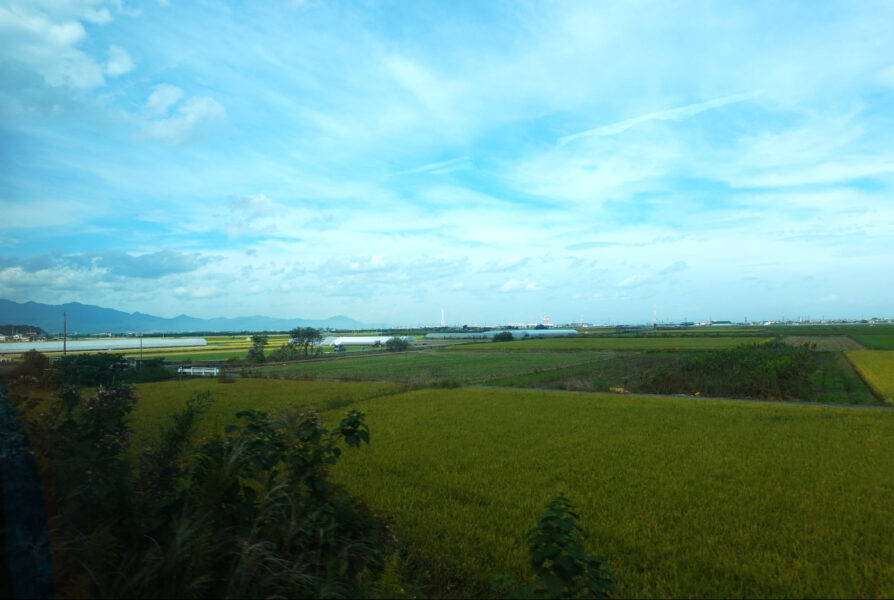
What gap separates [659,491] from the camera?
8.21 meters

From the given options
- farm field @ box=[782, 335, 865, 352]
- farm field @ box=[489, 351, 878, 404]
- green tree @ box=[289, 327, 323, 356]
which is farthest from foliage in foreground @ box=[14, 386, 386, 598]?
green tree @ box=[289, 327, 323, 356]

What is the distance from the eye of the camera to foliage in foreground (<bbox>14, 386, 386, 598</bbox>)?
3365 millimetres

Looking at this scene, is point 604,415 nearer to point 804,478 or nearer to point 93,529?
point 804,478

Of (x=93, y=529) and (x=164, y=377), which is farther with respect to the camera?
(x=164, y=377)

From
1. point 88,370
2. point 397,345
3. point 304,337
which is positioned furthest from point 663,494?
point 397,345

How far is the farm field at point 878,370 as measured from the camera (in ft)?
74.3

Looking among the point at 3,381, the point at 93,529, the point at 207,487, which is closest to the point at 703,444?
the point at 207,487

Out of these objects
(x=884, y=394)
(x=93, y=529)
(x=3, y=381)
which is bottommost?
(x=884, y=394)

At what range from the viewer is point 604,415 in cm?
1645

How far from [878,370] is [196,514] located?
3905 centimetres

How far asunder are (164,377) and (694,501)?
3240 centimetres

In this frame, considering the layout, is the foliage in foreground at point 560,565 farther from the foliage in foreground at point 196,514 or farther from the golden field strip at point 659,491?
the golden field strip at point 659,491

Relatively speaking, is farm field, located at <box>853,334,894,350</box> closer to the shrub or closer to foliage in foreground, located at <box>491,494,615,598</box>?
the shrub

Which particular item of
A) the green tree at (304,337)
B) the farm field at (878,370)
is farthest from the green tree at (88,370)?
the green tree at (304,337)
